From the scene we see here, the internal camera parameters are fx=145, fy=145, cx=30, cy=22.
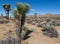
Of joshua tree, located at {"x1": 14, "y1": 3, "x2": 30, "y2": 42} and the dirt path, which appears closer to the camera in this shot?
the dirt path

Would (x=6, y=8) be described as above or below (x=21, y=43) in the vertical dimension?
above

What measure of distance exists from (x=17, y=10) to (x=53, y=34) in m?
5.94

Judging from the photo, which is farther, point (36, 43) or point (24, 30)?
point (24, 30)

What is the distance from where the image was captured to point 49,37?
1942 cm

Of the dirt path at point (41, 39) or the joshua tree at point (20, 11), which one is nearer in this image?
the dirt path at point (41, 39)

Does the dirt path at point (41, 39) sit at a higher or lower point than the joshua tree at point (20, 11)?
lower

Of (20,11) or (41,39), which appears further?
(20,11)

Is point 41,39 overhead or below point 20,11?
below

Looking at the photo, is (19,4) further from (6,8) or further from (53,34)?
(6,8)

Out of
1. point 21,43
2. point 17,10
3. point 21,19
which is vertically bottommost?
point 21,43

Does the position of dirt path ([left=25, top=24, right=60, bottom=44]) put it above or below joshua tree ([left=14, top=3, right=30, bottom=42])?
below

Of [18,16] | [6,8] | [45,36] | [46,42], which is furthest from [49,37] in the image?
[6,8]

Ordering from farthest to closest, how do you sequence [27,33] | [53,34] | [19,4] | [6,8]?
[6,8] < [27,33] < [53,34] < [19,4]

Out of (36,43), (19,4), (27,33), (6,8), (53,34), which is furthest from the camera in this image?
(6,8)
